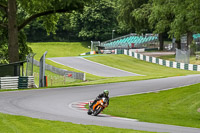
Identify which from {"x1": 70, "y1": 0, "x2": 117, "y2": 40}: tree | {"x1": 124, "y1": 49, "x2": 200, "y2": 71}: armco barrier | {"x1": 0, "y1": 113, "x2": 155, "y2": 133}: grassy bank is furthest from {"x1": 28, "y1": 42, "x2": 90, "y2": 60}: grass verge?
{"x1": 0, "y1": 113, "x2": 155, "y2": 133}: grassy bank

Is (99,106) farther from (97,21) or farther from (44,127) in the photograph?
(97,21)

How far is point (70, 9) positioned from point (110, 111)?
1635 cm


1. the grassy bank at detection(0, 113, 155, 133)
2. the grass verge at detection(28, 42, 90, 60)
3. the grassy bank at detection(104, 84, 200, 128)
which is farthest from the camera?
the grass verge at detection(28, 42, 90, 60)

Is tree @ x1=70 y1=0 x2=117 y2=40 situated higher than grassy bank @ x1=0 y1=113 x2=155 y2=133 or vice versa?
tree @ x1=70 y1=0 x2=117 y2=40

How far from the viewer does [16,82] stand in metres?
29.9

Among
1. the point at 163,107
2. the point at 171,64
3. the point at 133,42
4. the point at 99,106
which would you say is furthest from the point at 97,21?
the point at 99,106

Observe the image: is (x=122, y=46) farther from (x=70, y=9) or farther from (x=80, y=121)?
(x=80, y=121)

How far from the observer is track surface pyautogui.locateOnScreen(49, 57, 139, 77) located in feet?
173

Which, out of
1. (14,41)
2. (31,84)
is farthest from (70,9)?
(31,84)

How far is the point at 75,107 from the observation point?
2077 centimetres

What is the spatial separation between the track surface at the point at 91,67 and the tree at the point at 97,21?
37.1 m

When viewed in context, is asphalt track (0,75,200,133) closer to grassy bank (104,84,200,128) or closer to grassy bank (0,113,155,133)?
grassy bank (0,113,155,133)

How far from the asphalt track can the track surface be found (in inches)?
812

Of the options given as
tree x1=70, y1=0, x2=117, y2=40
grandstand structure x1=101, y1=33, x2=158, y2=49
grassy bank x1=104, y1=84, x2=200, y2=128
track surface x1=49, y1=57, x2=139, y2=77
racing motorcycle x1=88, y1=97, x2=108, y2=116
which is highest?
tree x1=70, y1=0, x2=117, y2=40
